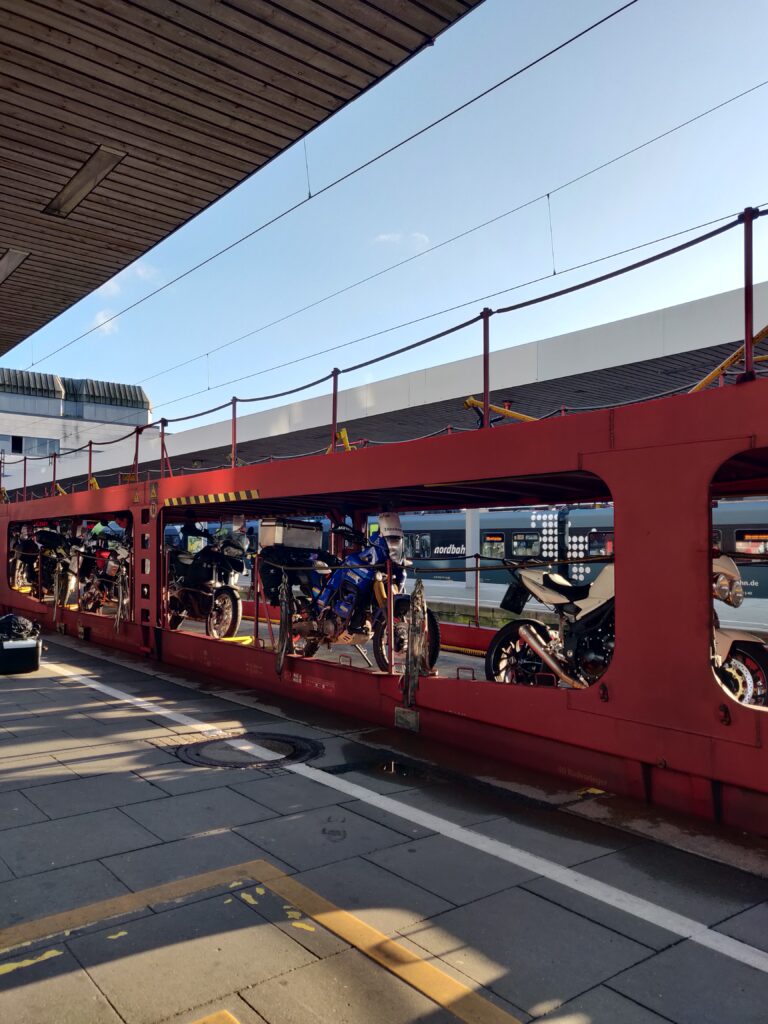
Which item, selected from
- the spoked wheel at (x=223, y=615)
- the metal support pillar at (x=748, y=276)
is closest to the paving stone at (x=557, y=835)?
the metal support pillar at (x=748, y=276)

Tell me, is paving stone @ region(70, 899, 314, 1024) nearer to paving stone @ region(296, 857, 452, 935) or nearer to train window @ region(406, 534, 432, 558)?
paving stone @ region(296, 857, 452, 935)

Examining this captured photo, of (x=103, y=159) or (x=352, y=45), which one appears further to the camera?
(x=103, y=159)

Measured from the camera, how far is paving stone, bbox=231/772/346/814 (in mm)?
4698

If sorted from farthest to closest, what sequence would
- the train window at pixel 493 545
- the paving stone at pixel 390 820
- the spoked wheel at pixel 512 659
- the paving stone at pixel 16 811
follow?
1. the train window at pixel 493 545
2. the spoked wheel at pixel 512 659
3. the paving stone at pixel 16 811
4. the paving stone at pixel 390 820

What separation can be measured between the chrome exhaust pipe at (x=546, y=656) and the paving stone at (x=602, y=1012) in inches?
122

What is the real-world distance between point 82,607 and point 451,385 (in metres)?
9.54

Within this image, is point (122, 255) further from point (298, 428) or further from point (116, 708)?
point (298, 428)

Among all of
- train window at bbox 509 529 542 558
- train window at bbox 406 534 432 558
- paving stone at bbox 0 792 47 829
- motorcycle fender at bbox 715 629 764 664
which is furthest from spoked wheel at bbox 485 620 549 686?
train window at bbox 406 534 432 558

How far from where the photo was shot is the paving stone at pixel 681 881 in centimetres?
343

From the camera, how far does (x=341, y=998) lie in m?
2.67

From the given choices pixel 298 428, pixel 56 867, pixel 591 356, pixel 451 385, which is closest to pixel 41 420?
pixel 298 428

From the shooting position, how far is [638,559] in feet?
15.7

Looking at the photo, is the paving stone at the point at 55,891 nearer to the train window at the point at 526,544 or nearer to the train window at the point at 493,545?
the train window at the point at 526,544

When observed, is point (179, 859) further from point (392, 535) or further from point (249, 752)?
point (392, 535)
